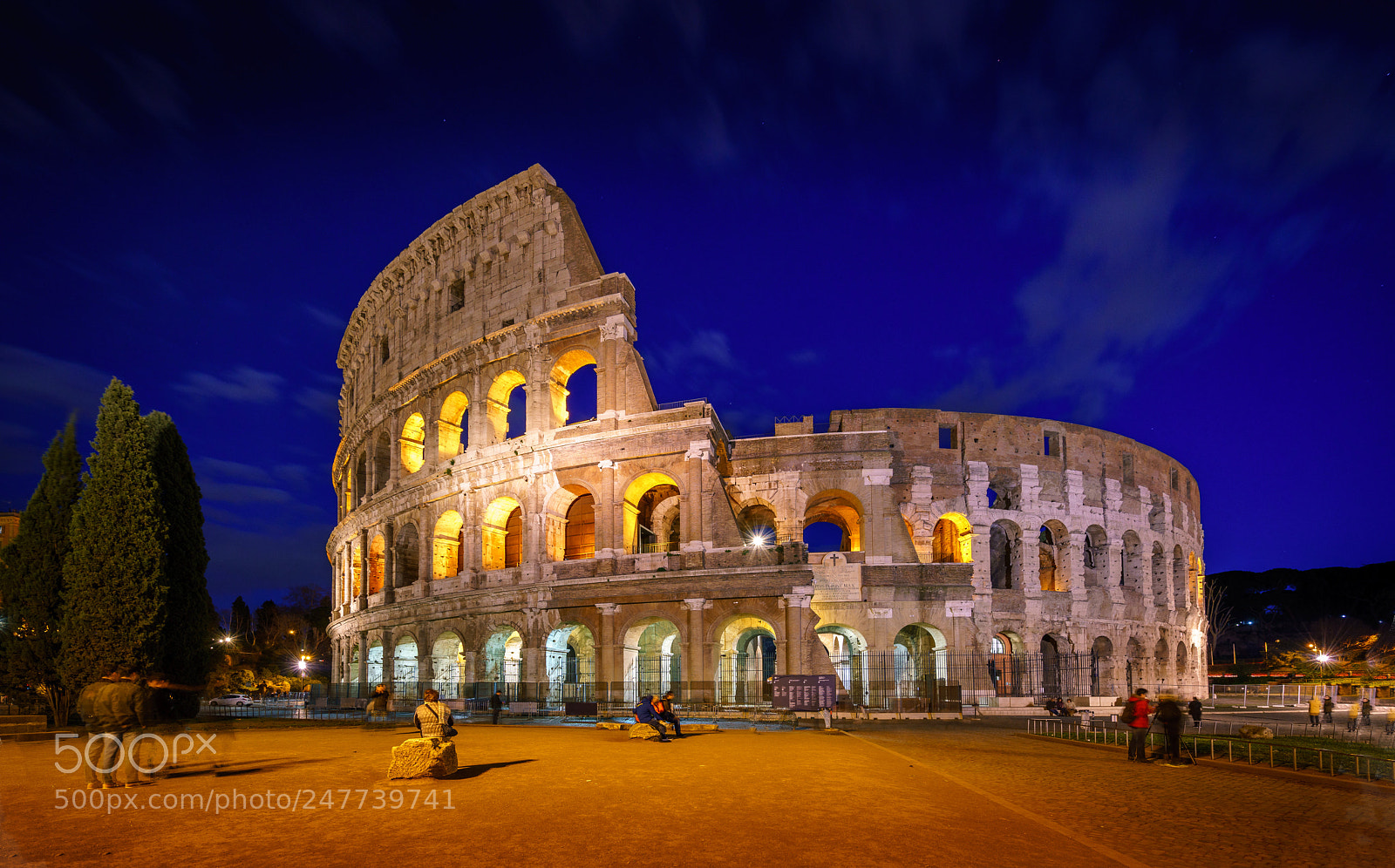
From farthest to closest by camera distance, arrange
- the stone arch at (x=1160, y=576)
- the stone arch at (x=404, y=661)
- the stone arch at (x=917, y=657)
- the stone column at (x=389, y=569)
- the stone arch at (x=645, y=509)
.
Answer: the stone arch at (x=1160, y=576), the stone column at (x=389, y=569), the stone arch at (x=404, y=661), the stone arch at (x=917, y=657), the stone arch at (x=645, y=509)

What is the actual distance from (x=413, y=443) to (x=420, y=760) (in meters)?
26.6

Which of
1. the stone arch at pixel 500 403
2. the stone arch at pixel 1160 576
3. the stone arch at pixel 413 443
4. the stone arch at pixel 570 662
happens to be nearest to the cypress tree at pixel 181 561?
the stone arch at pixel 570 662

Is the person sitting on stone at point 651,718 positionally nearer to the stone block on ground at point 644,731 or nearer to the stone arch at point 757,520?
the stone block on ground at point 644,731

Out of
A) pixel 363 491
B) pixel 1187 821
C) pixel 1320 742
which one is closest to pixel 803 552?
pixel 1320 742

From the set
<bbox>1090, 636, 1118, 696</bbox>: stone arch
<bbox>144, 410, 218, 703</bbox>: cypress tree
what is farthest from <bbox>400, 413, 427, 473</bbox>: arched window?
<bbox>1090, 636, 1118, 696</bbox>: stone arch

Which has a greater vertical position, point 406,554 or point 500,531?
point 500,531

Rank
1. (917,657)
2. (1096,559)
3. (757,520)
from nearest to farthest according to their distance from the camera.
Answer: (917,657) < (757,520) < (1096,559)

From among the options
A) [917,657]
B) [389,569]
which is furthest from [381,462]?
[917,657]

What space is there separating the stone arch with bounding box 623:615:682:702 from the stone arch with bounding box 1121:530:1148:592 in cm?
2069

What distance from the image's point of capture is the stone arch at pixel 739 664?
26.4m

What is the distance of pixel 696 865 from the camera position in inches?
251

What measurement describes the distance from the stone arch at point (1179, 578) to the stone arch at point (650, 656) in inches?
960

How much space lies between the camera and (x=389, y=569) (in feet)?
109

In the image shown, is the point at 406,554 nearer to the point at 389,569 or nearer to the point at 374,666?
the point at 389,569
